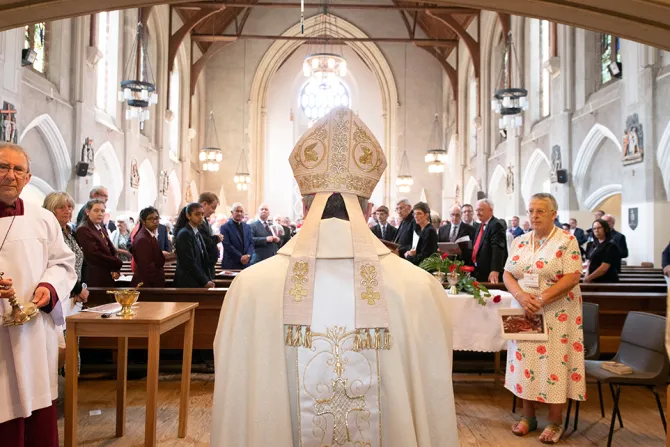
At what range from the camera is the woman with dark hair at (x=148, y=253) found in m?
5.14

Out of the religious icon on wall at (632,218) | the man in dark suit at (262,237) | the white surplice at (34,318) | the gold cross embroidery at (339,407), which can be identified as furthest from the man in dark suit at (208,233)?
the religious icon on wall at (632,218)

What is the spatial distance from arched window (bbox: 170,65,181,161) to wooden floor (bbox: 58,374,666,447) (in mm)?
14096

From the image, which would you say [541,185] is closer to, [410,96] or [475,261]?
[410,96]

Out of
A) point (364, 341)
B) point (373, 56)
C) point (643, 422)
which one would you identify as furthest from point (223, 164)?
point (364, 341)

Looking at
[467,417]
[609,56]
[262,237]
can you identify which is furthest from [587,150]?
[467,417]

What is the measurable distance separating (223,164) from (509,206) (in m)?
10.5

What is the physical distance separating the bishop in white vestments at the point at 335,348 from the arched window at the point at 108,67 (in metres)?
12.3

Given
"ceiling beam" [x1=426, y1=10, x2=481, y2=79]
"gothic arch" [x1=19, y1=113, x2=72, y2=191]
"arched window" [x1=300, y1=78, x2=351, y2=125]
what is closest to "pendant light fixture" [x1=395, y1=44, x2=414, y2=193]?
"arched window" [x1=300, y1=78, x2=351, y2=125]

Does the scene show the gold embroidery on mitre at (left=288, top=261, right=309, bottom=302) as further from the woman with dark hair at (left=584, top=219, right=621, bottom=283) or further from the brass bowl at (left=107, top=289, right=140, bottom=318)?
the woman with dark hair at (left=584, top=219, right=621, bottom=283)

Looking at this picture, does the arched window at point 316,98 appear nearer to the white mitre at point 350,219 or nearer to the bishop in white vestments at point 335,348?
the white mitre at point 350,219

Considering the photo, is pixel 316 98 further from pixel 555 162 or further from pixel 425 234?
pixel 425 234

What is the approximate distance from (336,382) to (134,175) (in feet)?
44.6

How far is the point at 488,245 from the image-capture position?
5754 mm

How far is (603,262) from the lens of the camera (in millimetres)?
6137
